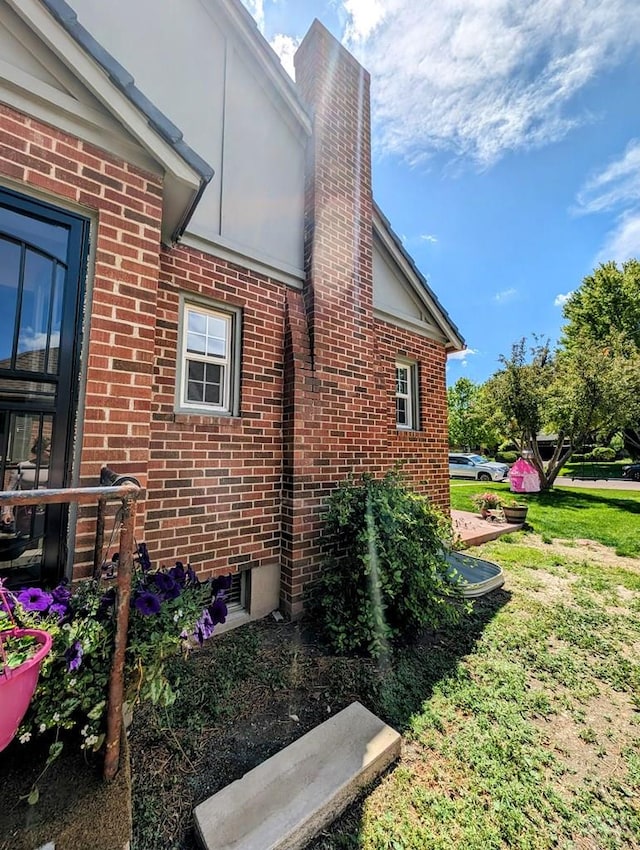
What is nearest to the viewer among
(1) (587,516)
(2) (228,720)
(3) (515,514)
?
(2) (228,720)

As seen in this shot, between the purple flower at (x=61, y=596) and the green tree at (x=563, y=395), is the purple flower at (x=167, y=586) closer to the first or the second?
the purple flower at (x=61, y=596)

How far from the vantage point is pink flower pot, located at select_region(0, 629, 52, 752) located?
1.11m

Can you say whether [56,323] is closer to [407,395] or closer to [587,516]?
[407,395]

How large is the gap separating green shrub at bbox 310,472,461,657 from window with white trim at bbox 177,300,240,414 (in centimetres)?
178

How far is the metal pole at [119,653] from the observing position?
1433 millimetres

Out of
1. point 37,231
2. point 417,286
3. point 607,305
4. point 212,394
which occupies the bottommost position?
point 212,394

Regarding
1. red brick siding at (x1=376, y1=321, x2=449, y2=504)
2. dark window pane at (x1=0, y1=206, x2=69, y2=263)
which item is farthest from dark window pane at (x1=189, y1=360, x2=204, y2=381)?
red brick siding at (x1=376, y1=321, x2=449, y2=504)

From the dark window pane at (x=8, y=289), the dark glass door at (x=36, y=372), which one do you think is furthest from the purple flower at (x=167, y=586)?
the dark window pane at (x=8, y=289)

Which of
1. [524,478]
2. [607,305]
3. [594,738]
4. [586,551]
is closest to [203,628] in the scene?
[594,738]

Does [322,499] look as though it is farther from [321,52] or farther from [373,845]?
[321,52]

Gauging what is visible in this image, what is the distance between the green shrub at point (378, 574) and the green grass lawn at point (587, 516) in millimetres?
5706

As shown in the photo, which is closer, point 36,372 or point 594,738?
point 36,372

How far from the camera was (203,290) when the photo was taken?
12.4 ft

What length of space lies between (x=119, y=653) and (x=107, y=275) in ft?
7.69
